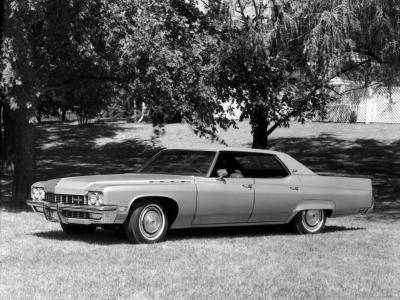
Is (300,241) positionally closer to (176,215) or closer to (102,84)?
(176,215)

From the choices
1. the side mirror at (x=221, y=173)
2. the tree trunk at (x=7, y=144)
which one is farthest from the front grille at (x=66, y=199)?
the tree trunk at (x=7, y=144)

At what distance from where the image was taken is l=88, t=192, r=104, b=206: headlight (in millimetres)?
9547

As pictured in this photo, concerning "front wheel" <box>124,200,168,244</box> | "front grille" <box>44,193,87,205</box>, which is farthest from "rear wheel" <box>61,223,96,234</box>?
"front wheel" <box>124,200,168,244</box>

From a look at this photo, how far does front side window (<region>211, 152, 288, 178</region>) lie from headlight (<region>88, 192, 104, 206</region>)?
2038mm

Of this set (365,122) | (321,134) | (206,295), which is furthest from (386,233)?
(365,122)

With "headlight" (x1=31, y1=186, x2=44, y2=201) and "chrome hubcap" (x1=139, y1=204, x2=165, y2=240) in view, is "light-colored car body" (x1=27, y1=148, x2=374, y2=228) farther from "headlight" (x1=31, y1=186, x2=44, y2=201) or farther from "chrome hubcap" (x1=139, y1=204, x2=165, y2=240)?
"chrome hubcap" (x1=139, y1=204, x2=165, y2=240)

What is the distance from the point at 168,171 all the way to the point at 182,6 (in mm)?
6565

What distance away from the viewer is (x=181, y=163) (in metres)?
11.0

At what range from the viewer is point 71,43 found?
14758 millimetres

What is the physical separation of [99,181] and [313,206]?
11.7ft

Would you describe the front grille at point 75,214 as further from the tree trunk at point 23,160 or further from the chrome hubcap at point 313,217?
the tree trunk at point 23,160

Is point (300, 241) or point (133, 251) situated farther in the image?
point (300, 241)

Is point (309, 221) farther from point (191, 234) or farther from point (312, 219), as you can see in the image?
point (191, 234)

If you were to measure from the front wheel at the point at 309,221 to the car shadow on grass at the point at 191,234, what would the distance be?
216mm
